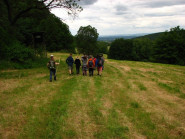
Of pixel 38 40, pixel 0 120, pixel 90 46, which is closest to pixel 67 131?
pixel 0 120

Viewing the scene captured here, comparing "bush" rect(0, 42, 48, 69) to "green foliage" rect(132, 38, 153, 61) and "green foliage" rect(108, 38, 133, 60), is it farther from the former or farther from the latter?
"green foliage" rect(132, 38, 153, 61)

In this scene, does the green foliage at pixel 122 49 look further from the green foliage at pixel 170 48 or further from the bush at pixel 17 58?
the bush at pixel 17 58

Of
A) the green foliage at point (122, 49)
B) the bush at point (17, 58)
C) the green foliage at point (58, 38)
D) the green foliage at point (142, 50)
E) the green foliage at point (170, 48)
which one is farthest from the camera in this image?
the green foliage at point (142, 50)

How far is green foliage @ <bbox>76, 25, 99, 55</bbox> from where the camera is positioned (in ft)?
189

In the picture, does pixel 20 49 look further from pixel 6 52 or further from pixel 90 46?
pixel 90 46

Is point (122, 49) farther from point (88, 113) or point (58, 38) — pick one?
point (88, 113)

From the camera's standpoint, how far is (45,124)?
5414mm

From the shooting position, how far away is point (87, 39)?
192 ft

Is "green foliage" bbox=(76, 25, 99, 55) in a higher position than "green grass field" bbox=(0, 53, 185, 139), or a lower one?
higher

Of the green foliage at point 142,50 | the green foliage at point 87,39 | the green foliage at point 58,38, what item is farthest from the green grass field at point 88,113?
the green foliage at point 142,50

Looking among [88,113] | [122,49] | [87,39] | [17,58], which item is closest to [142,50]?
[122,49]

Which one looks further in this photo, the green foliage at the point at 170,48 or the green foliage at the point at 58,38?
the green foliage at the point at 58,38

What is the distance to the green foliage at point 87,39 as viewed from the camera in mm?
57688

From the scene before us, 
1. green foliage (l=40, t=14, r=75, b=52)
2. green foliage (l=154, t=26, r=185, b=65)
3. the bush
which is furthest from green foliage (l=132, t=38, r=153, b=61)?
the bush
